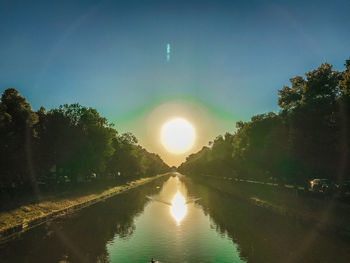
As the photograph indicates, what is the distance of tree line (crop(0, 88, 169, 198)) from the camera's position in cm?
4184

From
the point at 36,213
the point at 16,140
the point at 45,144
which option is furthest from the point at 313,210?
the point at 45,144

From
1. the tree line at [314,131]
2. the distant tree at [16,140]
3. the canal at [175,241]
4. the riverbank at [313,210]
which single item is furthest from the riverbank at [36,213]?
the tree line at [314,131]

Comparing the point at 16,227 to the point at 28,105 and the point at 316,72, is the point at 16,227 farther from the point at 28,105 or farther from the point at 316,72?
the point at 316,72

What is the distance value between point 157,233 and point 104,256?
1006cm

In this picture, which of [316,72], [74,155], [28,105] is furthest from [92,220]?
[316,72]

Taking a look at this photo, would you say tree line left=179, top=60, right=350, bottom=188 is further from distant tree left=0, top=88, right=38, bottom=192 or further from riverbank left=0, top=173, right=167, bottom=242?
distant tree left=0, top=88, right=38, bottom=192

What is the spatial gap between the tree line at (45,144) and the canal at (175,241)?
1193 centimetres

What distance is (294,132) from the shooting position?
1732 inches

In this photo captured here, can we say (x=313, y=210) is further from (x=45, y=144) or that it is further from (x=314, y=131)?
(x=45, y=144)

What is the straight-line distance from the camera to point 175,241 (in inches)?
1131

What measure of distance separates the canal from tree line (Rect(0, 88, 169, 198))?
11.9m

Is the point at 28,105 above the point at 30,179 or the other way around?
above

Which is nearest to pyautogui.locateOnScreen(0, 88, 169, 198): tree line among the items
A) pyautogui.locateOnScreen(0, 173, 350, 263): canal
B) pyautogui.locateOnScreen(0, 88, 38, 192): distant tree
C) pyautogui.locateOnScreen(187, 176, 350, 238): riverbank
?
pyautogui.locateOnScreen(0, 88, 38, 192): distant tree

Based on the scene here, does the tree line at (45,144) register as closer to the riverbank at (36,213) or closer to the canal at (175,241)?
the riverbank at (36,213)
